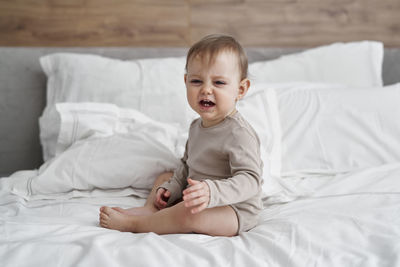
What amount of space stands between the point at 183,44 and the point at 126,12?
1.09ft

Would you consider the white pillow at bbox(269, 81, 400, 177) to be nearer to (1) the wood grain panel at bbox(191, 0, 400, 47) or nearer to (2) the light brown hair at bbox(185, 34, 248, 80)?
(2) the light brown hair at bbox(185, 34, 248, 80)

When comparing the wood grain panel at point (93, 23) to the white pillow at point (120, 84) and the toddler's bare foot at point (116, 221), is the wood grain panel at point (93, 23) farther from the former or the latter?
the toddler's bare foot at point (116, 221)

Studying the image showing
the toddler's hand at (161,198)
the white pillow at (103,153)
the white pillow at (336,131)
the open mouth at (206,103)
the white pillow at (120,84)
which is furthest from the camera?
the white pillow at (120,84)

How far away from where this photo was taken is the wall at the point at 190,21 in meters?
1.95

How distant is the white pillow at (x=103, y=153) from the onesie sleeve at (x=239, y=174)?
14.4 inches

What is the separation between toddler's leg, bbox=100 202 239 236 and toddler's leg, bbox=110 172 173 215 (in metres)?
0.07

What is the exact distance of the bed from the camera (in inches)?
33.1

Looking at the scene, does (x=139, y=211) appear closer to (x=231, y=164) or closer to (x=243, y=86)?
(x=231, y=164)

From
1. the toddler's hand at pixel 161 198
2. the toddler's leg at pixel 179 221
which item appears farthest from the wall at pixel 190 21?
the toddler's leg at pixel 179 221

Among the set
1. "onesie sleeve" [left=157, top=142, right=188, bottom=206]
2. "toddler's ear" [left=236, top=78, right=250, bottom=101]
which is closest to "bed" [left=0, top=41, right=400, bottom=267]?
"onesie sleeve" [left=157, top=142, right=188, bottom=206]

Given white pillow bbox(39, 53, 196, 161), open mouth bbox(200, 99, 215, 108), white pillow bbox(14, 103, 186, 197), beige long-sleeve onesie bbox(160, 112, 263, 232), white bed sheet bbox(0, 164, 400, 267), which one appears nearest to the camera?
white bed sheet bbox(0, 164, 400, 267)

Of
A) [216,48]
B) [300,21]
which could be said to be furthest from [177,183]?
[300,21]

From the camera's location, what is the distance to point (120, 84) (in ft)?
5.58

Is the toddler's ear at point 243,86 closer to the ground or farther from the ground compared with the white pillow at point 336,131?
farther from the ground
